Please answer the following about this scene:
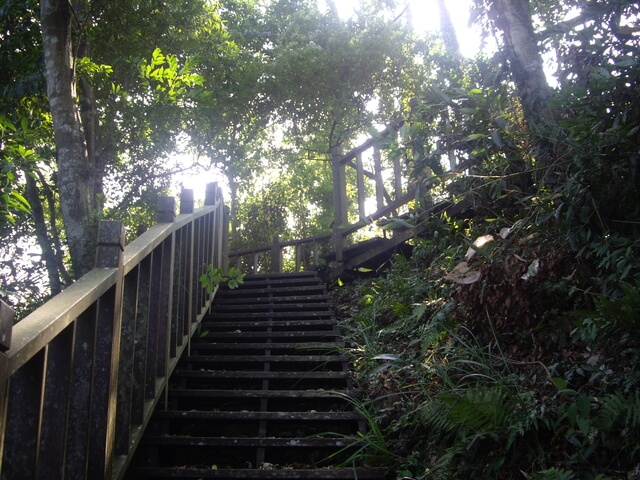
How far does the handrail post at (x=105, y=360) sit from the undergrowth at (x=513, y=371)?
1369 mm

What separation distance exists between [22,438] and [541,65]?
4.41 m

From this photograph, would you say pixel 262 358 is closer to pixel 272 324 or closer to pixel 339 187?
pixel 272 324

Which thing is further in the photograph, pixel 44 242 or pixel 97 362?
pixel 44 242

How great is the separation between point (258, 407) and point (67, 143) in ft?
9.09

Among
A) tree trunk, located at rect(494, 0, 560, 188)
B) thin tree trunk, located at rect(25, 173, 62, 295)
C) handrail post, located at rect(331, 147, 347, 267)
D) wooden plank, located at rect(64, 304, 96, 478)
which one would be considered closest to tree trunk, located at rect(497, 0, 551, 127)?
tree trunk, located at rect(494, 0, 560, 188)

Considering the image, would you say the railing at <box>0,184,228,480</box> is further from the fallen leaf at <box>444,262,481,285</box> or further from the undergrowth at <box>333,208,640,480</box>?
the fallen leaf at <box>444,262,481,285</box>

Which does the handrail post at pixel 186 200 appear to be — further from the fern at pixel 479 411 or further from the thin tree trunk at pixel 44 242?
the thin tree trunk at pixel 44 242

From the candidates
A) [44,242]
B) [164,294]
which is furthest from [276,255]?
[164,294]

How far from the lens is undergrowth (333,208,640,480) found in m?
2.29

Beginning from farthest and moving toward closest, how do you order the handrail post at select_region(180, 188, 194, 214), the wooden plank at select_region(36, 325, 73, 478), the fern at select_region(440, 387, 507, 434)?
1. the handrail post at select_region(180, 188, 194, 214)
2. the fern at select_region(440, 387, 507, 434)
3. the wooden plank at select_region(36, 325, 73, 478)

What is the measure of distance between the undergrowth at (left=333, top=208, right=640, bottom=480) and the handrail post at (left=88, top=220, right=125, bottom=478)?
4.49 feet

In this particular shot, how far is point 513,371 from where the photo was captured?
10.1 ft

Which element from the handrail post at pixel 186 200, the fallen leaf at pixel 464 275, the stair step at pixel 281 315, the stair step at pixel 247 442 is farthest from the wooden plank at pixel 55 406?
the stair step at pixel 281 315

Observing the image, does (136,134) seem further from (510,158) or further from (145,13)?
(510,158)
